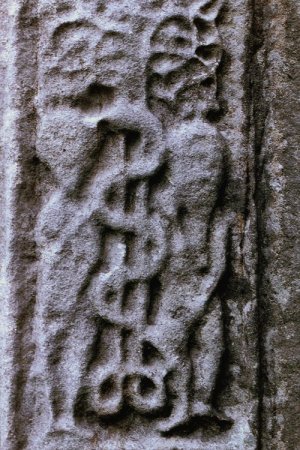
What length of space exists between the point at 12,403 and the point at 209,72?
72cm

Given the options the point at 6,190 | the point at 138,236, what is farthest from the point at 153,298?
the point at 6,190

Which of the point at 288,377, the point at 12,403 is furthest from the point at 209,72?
the point at 12,403

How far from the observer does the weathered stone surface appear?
102cm

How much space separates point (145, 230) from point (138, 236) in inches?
0.7

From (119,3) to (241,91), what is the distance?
28 cm

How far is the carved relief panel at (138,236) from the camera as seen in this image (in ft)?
3.33

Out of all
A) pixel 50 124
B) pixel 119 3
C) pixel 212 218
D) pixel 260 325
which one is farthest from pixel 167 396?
pixel 119 3

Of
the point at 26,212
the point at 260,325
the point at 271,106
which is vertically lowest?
the point at 260,325

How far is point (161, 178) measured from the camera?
1.05 meters

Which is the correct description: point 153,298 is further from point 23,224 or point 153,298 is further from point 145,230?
point 23,224

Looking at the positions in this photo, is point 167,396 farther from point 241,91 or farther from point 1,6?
point 1,6

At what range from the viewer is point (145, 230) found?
1.04m

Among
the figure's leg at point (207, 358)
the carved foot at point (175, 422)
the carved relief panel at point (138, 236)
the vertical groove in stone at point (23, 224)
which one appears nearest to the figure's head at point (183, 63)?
the carved relief panel at point (138, 236)

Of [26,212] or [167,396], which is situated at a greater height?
[26,212]
